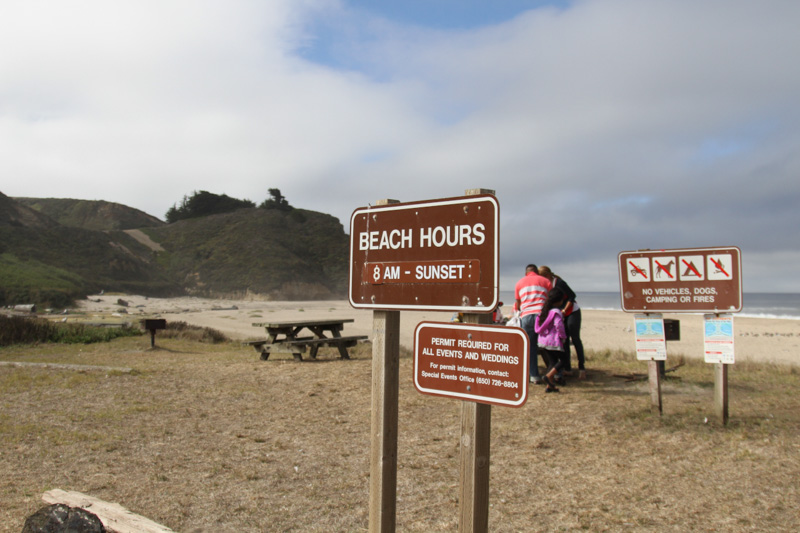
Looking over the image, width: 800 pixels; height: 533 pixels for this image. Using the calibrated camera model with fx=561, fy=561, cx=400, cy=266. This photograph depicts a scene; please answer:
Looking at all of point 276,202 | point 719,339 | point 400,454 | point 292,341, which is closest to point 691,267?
point 719,339

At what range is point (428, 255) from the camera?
2434mm

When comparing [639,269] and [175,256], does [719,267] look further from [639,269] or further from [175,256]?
[175,256]

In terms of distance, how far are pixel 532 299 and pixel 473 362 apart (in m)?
5.31

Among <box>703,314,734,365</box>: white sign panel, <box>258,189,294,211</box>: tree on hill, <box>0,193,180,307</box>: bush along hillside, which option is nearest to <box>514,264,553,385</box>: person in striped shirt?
<box>703,314,734,365</box>: white sign panel

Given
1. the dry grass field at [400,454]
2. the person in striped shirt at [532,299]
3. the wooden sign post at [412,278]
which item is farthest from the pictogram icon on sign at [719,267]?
the wooden sign post at [412,278]

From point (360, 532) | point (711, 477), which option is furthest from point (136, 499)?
point (711, 477)

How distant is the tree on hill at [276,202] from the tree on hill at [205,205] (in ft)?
16.0

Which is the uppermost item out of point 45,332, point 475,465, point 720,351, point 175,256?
point 175,256

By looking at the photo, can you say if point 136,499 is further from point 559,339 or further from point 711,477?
point 559,339

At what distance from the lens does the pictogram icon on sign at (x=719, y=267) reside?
213 inches

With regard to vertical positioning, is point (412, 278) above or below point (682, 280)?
below

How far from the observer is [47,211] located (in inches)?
3671

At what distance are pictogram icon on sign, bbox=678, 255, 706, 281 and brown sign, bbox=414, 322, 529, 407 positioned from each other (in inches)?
164

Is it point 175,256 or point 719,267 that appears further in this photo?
point 175,256
